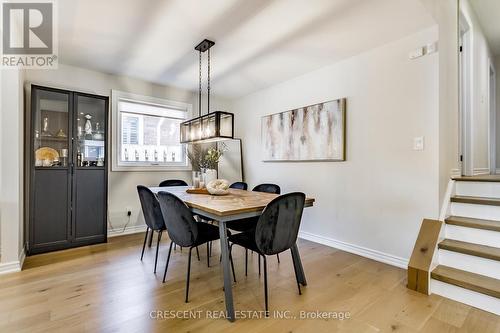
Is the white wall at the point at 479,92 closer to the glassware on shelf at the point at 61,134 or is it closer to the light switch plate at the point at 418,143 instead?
the light switch plate at the point at 418,143

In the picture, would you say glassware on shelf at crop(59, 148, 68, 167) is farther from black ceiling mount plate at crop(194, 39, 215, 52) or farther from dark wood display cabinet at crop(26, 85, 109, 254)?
black ceiling mount plate at crop(194, 39, 215, 52)

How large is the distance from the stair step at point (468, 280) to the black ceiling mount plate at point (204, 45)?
315 centimetres

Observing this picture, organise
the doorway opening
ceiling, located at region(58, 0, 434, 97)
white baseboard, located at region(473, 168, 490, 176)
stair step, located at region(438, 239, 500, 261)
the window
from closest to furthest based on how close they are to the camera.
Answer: stair step, located at region(438, 239, 500, 261)
ceiling, located at region(58, 0, 434, 97)
the doorway opening
white baseboard, located at region(473, 168, 490, 176)
the window

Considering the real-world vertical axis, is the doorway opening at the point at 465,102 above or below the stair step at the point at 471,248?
above

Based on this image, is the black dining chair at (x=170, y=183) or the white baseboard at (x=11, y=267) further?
the black dining chair at (x=170, y=183)

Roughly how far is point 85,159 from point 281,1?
315cm

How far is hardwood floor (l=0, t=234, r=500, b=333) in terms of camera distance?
5.58ft

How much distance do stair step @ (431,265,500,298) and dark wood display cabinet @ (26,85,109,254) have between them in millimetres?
3883

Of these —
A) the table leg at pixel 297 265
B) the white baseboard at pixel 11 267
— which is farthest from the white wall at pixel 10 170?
the table leg at pixel 297 265

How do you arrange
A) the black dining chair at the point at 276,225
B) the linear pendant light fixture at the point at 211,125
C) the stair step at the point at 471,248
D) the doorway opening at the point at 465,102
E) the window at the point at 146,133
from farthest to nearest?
the window at the point at 146,133 < the doorway opening at the point at 465,102 < the linear pendant light fixture at the point at 211,125 < the stair step at the point at 471,248 < the black dining chair at the point at 276,225

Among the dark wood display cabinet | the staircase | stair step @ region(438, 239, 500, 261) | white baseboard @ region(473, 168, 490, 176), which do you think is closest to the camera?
the staircase

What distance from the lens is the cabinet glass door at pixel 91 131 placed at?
3385 millimetres

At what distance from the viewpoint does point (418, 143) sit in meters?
2.59

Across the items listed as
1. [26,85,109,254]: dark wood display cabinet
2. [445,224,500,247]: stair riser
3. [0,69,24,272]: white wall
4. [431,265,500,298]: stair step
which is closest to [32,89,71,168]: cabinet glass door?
[26,85,109,254]: dark wood display cabinet
